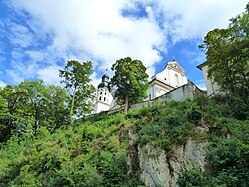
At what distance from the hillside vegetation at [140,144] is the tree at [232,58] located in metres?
1.73

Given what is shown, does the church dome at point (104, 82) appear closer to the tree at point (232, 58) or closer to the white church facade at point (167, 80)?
the white church facade at point (167, 80)

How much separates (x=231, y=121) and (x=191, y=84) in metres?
13.3

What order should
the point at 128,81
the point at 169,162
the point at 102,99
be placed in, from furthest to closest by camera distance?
the point at 102,99, the point at 128,81, the point at 169,162

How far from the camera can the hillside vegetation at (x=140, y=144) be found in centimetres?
879

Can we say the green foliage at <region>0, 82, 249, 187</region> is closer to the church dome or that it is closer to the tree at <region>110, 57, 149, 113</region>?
the tree at <region>110, 57, 149, 113</region>

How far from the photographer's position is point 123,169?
1155 cm

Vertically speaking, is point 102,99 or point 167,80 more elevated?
point 102,99

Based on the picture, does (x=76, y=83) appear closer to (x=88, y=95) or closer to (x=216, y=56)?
(x=88, y=95)

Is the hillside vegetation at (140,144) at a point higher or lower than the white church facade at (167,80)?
lower

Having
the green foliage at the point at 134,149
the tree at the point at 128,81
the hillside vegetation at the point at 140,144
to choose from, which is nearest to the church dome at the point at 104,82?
the tree at the point at 128,81

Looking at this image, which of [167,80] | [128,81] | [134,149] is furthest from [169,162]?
[167,80]

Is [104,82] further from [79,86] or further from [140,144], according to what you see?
[140,144]

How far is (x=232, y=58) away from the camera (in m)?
17.7

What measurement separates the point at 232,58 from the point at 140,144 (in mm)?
10859
